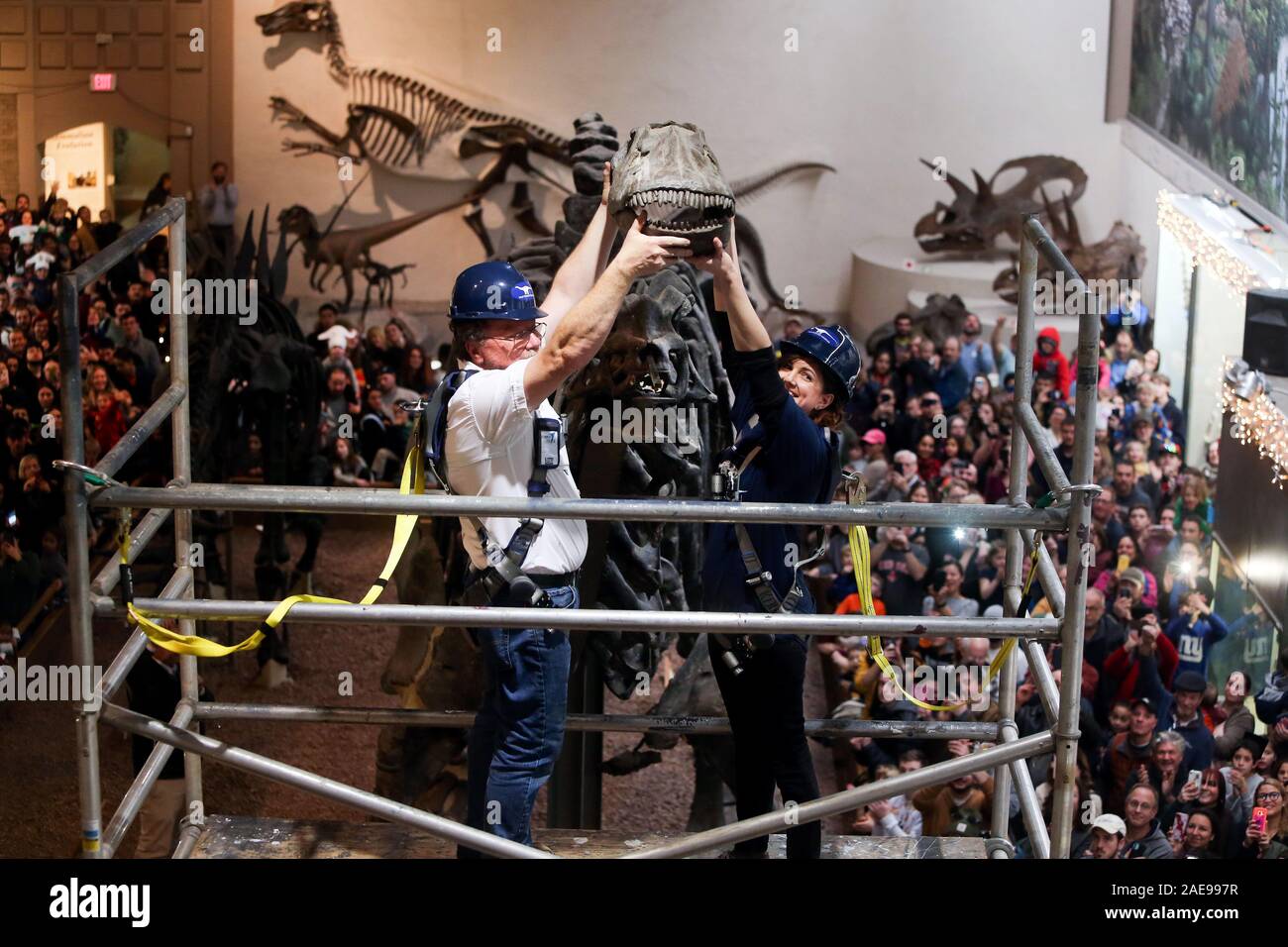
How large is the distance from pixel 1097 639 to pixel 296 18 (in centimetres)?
1054

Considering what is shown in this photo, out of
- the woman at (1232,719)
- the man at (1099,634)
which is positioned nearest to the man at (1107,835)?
the woman at (1232,719)

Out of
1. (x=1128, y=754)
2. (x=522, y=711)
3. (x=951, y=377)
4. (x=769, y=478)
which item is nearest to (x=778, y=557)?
(x=769, y=478)

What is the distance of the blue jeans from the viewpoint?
14.4ft

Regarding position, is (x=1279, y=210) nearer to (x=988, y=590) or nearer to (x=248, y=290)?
(x=988, y=590)

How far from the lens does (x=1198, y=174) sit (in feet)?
45.1

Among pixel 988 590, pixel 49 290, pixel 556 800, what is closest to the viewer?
pixel 556 800

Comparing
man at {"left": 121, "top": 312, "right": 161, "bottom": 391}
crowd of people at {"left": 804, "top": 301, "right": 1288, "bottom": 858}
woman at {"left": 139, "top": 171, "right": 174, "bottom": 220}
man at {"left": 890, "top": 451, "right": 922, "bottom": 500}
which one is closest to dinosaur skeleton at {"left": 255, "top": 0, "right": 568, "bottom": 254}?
woman at {"left": 139, "top": 171, "right": 174, "bottom": 220}

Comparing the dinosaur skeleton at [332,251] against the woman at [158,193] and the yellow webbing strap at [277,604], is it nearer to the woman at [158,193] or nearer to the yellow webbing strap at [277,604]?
the woman at [158,193]

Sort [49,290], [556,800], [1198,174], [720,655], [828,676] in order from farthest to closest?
[1198,174], [49,290], [828,676], [556,800], [720,655]

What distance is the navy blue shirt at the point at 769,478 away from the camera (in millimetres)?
4461

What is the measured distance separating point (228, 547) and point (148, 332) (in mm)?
2716

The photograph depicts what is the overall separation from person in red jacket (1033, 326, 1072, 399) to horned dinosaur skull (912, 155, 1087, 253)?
310 centimetres

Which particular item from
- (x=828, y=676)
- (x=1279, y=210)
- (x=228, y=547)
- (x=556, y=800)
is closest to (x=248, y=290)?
(x=228, y=547)

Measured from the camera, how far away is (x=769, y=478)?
181 inches
